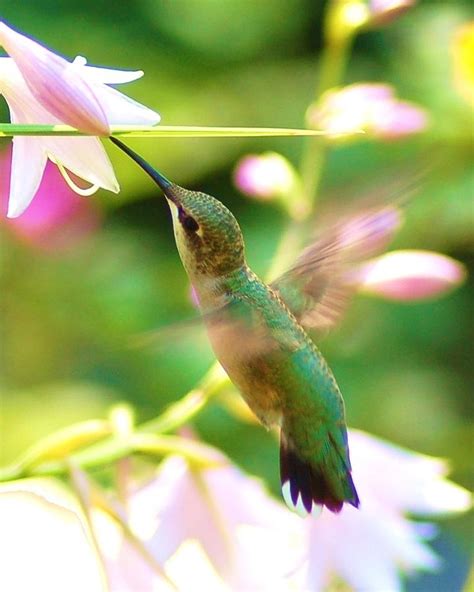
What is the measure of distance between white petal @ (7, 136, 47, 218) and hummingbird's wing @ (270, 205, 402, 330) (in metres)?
0.22

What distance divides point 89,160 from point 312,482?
0.32 meters

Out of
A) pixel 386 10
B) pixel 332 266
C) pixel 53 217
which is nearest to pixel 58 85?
pixel 332 266

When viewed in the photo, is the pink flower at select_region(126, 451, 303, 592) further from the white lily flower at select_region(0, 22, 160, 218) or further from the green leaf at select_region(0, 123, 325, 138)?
the green leaf at select_region(0, 123, 325, 138)

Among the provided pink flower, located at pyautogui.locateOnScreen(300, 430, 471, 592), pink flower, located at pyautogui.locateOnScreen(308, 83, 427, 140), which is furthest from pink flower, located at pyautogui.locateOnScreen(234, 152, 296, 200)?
pink flower, located at pyautogui.locateOnScreen(300, 430, 471, 592)

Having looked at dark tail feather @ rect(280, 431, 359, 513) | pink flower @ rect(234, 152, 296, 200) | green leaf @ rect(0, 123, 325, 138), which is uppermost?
pink flower @ rect(234, 152, 296, 200)

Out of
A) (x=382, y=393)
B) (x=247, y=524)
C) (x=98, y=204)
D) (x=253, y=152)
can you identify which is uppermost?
(x=253, y=152)

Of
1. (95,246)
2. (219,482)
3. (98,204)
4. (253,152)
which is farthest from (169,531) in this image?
(253,152)

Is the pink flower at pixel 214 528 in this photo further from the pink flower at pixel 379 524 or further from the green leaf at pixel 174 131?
the green leaf at pixel 174 131

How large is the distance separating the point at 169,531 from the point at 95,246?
1.19 m

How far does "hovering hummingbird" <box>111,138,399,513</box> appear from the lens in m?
0.82

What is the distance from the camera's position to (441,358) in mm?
2584

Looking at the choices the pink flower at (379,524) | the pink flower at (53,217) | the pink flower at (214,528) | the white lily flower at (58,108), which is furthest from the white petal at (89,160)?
the pink flower at (53,217)

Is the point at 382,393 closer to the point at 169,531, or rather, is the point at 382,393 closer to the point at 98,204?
the point at 98,204

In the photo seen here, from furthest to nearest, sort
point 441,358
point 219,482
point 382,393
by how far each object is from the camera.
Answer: point 441,358
point 382,393
point 219,482
